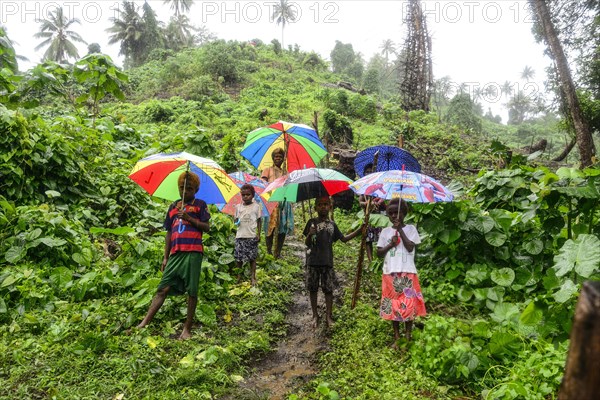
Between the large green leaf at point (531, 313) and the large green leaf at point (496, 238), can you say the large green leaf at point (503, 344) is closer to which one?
the large green leaf at point (531, 313)

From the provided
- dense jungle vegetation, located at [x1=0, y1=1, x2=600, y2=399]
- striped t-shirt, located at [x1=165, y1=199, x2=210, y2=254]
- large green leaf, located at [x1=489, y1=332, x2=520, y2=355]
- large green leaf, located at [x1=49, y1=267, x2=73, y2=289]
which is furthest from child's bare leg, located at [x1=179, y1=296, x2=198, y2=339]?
large green leaf, located at [x1=489, y1=332, x2=520, y2=355]

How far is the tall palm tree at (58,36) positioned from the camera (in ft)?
117

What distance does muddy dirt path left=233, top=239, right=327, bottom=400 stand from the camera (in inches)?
136

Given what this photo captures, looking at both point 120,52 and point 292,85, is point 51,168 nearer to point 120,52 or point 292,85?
point 292,85

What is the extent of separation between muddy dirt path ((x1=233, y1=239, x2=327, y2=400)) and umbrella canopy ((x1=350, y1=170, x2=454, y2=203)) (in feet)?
5.39

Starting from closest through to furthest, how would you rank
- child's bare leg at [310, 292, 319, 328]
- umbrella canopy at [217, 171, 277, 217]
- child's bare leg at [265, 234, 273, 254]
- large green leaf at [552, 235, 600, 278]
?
large green leaf at [552, 235, 600, 278] → child's bare leg at [310, 292, 319, 328] → umbrella canopy at [217, 171, 277, 217] → child's bare leg at [265, 234, 273, 254]

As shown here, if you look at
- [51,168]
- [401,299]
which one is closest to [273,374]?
[401,299]

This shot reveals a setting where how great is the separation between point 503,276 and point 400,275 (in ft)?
4.83

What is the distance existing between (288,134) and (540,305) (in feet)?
14.8

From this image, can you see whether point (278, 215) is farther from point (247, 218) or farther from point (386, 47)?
point (386, 47)

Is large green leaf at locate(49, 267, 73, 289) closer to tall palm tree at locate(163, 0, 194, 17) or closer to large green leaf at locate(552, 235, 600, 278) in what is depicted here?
large green leaf at locate(552, 235, 600, 278)

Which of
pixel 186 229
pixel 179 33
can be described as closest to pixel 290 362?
pixel 186 229

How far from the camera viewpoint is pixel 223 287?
17.5 ft

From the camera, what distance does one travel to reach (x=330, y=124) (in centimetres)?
1435
